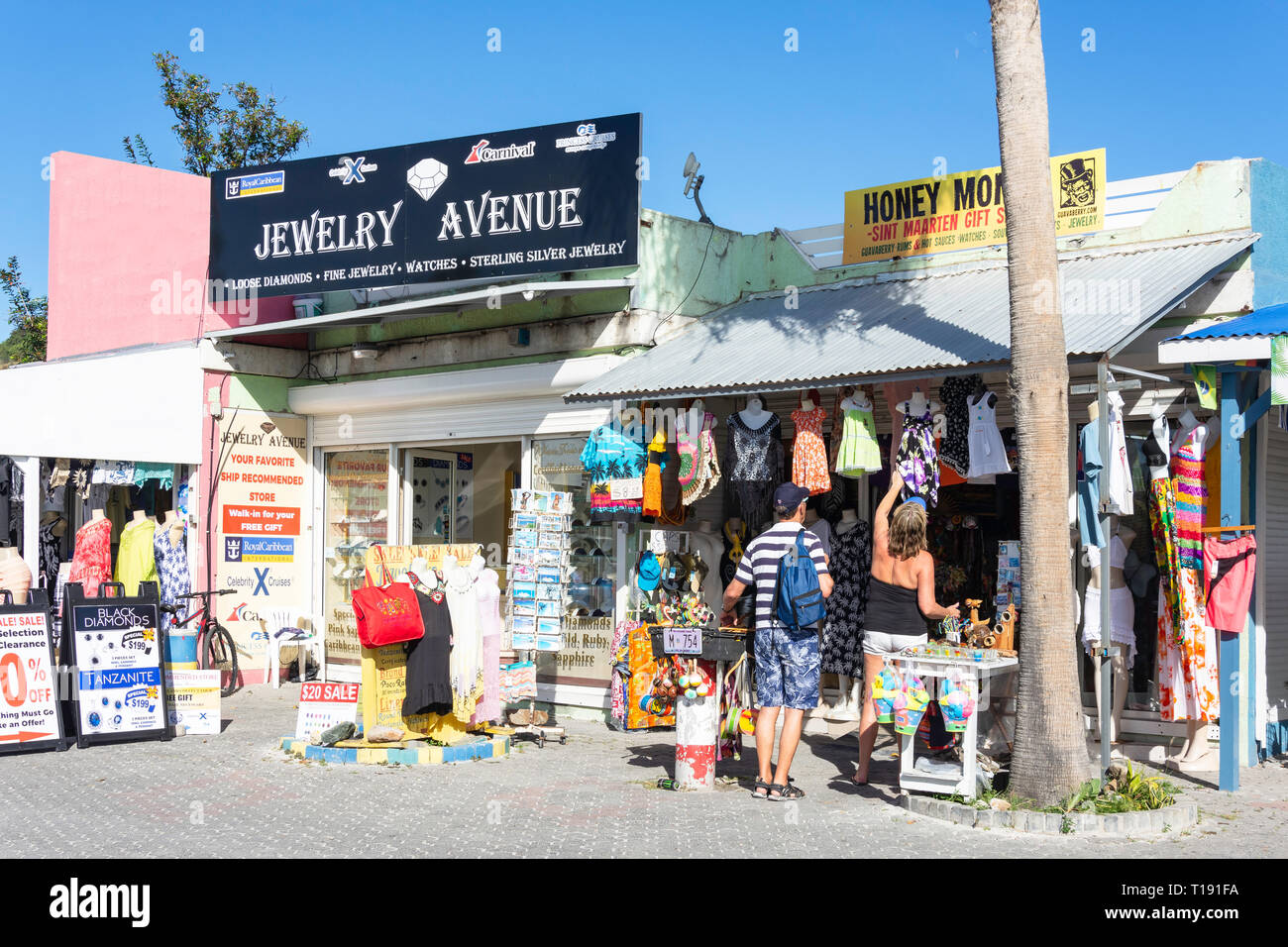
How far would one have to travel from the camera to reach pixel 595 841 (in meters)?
7.10

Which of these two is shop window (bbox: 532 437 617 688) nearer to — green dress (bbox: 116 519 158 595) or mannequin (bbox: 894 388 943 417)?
mannequin (bbox: 894 388 943 417)

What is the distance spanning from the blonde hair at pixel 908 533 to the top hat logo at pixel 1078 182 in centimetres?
378

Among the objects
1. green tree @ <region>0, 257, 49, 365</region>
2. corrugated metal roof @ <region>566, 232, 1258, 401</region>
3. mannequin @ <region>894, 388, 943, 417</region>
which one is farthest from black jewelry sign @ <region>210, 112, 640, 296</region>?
green tree @ <region>0, 257, 49, 365</region>

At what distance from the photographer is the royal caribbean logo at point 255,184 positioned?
46.1 ft

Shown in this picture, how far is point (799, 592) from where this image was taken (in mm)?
8141

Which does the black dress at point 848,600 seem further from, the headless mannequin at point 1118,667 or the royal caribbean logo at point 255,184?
the royal caribbean logo at point 255,184

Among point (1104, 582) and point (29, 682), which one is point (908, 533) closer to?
point (1104, 582)

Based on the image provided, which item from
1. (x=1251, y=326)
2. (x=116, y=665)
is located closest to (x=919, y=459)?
(x=1251, y=326)

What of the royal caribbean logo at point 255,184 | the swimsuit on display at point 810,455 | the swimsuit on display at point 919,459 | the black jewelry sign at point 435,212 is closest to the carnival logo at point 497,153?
the black jewelry sign at point 435,212

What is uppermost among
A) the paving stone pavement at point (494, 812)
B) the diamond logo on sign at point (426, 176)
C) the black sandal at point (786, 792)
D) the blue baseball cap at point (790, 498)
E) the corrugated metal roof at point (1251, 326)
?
the diamond logo on sign at point (426, 176)

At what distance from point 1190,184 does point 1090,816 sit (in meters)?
5.47

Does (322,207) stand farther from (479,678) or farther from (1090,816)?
(1090,816)

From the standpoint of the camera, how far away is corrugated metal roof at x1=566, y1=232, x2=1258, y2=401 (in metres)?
9.10

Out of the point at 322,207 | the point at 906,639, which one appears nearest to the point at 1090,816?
the point at 906,639
